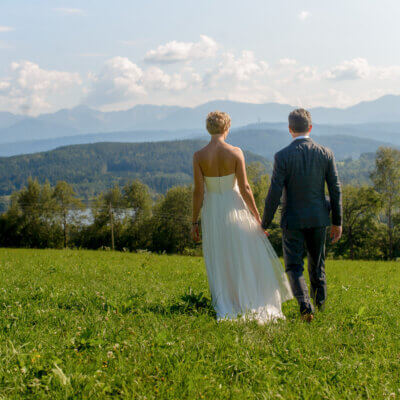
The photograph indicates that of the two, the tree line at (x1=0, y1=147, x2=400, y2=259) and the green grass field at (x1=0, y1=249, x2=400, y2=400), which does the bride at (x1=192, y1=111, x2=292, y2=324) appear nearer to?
the green grass field at (x1=0, y1=249, x2=400, y2=400)

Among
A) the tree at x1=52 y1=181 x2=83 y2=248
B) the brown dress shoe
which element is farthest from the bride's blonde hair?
the tree at x1=52 y1=181 x2=83 y2=248

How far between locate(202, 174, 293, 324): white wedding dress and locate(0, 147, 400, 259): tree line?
1978 inches

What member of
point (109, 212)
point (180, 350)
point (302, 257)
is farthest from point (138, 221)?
point (180, 350)

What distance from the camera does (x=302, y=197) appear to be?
5.76m

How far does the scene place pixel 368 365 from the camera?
13.1 feet

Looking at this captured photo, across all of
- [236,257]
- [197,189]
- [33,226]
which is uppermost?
[197,189]

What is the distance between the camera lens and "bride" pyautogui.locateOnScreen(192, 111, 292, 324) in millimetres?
6023

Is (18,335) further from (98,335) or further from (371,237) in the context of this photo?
(371,237)

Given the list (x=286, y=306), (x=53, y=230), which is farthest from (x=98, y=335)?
(x=53, y=230)

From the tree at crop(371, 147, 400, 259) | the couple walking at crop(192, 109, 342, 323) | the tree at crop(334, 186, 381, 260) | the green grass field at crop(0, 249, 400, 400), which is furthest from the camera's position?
the tree at crop(334, 186, 381, 260)

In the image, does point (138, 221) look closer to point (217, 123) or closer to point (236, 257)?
point (236, 257)

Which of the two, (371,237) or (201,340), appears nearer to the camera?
(201,340)

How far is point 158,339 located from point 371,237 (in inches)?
2395

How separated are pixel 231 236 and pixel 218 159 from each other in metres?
1.20
